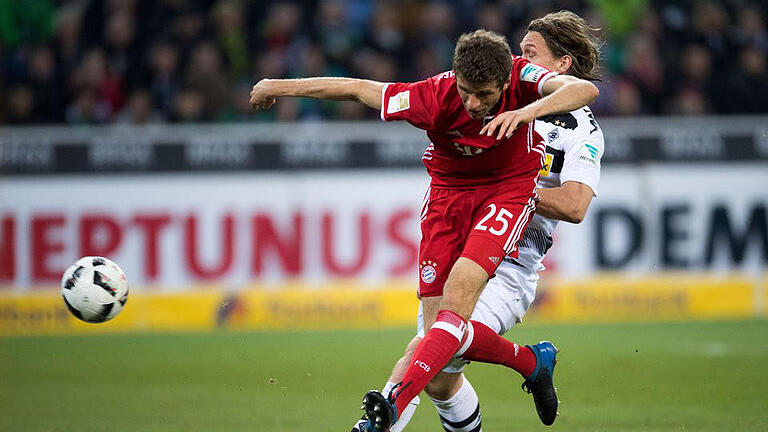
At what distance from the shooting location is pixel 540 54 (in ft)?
22.7

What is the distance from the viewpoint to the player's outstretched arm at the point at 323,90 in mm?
6125

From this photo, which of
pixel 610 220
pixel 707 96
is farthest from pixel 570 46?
pixel 707 96

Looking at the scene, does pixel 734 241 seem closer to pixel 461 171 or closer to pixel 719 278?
pixel 719 278

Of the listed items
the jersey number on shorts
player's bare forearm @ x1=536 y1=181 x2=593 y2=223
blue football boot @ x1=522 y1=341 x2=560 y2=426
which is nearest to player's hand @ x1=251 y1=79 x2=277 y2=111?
the jersey number on shorts

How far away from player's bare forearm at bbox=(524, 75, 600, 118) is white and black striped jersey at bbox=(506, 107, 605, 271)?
0.76 metres

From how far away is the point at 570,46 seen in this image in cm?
694

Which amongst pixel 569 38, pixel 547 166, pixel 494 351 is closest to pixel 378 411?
pixel 494 351

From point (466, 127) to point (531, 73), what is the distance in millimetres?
436

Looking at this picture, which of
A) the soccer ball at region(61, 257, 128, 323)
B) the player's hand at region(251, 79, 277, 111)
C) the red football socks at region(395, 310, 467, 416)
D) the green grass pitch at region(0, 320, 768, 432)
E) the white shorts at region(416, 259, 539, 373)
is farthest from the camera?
the green grass pitch at region(0, 320, 768, 432)

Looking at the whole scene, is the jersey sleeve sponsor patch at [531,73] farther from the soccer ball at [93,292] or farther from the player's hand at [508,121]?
the soccer ball at [93,292]

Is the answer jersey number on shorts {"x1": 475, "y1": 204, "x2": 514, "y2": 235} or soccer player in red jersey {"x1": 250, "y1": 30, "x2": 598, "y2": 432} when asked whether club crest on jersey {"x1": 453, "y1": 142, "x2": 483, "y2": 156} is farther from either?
jersey number on shorts {"x1": 475, "y1": 204, "x2": 514, "y2": 235}

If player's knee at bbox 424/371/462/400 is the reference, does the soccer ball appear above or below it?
above

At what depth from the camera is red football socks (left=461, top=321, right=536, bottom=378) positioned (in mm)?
Answer: 6086

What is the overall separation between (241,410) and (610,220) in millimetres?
6328
